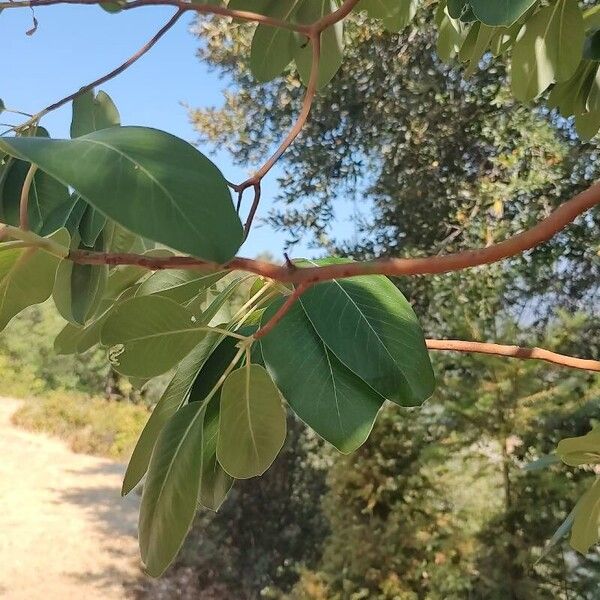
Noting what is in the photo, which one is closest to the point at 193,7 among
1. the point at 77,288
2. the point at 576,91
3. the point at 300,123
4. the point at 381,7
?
the point at 300,123

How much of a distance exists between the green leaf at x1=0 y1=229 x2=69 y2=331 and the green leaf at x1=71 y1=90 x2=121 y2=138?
0.27m

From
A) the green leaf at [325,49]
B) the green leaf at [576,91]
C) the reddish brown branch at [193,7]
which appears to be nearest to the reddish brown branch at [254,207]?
the reddish brown branch at [193,7]

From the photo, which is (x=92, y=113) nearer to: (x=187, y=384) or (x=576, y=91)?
(x=187, y=384)

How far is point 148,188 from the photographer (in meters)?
0.27

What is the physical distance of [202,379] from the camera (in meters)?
0.54

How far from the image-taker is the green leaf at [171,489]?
17.5 inches

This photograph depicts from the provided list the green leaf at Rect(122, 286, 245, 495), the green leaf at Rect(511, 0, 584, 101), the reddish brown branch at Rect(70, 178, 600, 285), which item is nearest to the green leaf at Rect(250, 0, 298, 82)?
the green leaf at Rect(511, 0, 584, 101)

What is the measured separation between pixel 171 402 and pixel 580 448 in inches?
19.6

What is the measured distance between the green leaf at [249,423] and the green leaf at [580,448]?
445mm

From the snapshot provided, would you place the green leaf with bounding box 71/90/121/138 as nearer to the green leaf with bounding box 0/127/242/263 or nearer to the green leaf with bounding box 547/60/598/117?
the green leaf with bounding box 0/127/242/263

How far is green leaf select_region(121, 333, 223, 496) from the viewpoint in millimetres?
534

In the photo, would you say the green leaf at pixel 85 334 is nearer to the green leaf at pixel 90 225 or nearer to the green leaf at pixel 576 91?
the green leaf at pixel 90 225

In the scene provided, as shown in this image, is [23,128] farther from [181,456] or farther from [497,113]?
[497,113]

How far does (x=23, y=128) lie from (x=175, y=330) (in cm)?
21
